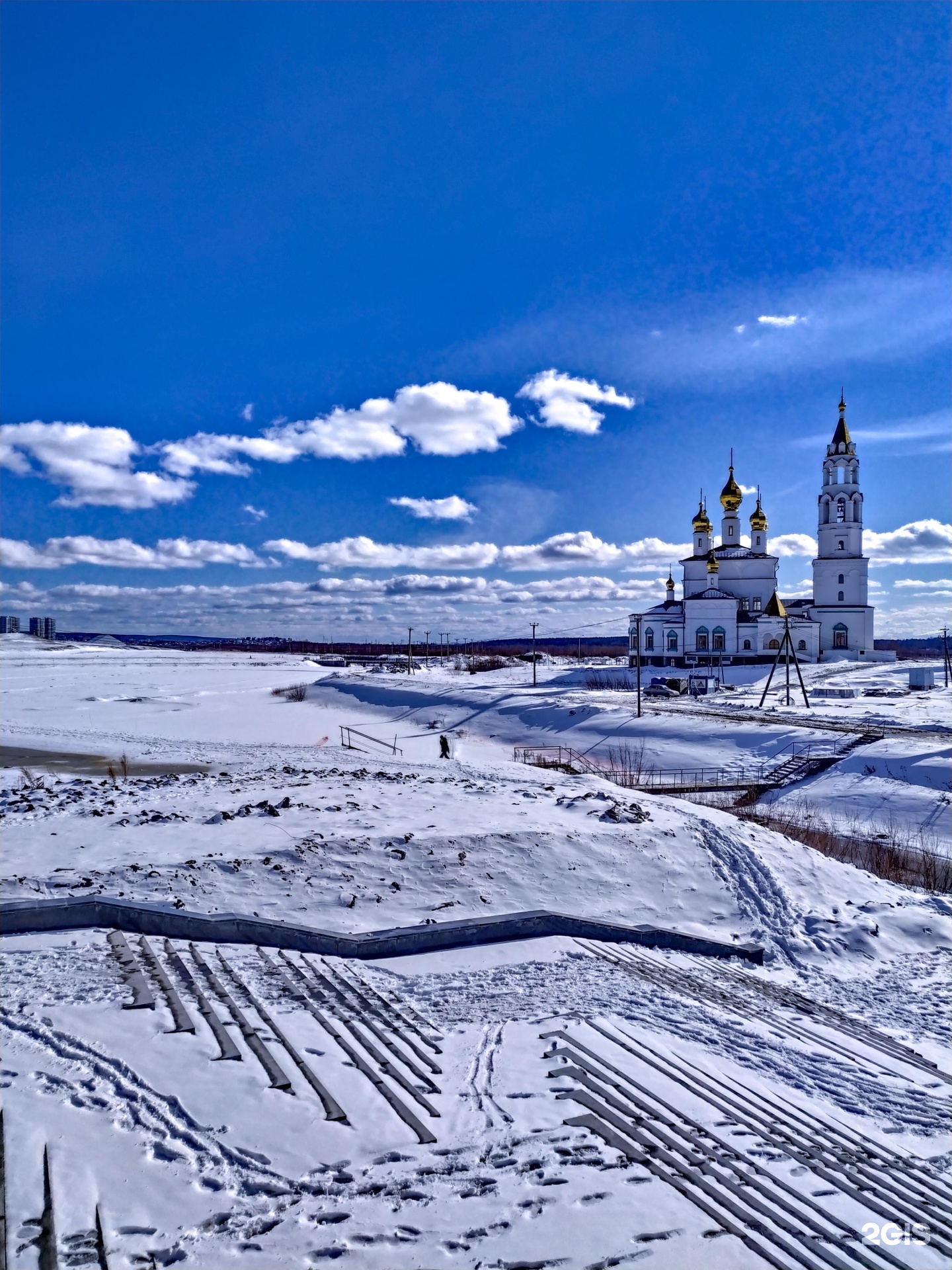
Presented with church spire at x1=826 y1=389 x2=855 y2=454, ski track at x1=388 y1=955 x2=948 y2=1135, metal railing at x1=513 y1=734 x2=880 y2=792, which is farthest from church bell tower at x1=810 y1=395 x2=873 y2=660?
ski track at x1=388 y1=955 x2=948 y2=1135

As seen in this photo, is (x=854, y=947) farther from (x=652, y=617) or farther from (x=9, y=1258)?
A: (x=652, y=617)

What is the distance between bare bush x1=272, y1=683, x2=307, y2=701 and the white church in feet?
89.1

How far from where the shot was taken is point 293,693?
5466cm

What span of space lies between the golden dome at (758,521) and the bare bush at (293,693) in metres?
42.9

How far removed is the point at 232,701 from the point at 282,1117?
46.8 metres

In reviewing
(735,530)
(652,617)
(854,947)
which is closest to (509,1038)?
(854,947)

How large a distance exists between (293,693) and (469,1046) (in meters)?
49.3

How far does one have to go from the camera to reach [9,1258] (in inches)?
160

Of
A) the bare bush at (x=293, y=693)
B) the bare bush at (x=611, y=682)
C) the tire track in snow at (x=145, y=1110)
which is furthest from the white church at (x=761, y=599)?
the tire track in snow at (x=145, y=1110)

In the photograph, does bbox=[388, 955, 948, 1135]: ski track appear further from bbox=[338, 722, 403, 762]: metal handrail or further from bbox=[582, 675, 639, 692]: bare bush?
bbox=[582, 675, 639, 692]: bare bush

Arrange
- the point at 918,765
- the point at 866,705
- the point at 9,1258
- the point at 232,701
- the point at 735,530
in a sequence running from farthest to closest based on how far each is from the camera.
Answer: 1. the point at 735,530
2. the point at 232,701
3. the point at 866,705
4. the point at 918,765
5. the point at 9,1258

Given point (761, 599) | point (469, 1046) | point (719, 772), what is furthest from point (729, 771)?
point (761, 599)

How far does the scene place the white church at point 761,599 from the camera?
205 ft

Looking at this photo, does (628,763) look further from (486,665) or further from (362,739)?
(486,665)
